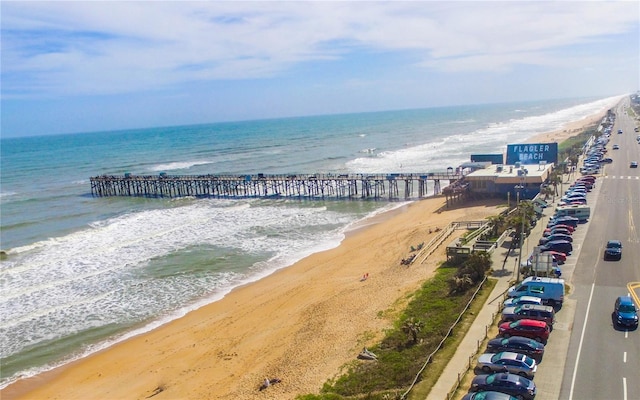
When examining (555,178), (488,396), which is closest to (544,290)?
(488,396)

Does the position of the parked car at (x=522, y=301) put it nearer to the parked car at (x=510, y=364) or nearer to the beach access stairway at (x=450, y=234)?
the parked car at (x=510, y=364)

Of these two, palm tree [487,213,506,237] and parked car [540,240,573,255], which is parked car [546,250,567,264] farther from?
palm tree [487,213,506,237]

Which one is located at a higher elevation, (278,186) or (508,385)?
(278,186)

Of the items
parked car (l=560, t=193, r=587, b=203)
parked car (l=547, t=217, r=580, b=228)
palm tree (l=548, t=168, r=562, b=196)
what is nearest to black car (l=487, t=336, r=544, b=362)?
parked car (l=547, t=217, r=580, b=228)

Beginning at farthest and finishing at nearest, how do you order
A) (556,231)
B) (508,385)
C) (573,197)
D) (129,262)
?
(573,197)
(129,262)
(556,231)
(508,385)

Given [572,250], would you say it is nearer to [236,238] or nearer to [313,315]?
[313,315]

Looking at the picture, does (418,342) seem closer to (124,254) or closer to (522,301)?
(522,301)
